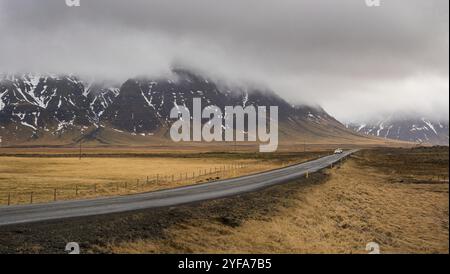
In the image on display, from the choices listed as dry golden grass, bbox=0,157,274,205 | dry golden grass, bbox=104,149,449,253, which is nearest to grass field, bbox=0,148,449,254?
dry golden grass, bbox=104,149,449,253

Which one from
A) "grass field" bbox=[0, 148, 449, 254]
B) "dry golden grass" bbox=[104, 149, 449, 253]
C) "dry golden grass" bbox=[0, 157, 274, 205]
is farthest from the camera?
"dry golden grass" bbox=[0, 157, 274, 205]

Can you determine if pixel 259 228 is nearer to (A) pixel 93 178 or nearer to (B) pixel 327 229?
(B) pixel 327 229

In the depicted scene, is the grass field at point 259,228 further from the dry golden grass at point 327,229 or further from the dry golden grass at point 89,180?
the dry golden grass at point 89,180

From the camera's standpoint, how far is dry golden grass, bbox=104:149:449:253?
2095 centimetres

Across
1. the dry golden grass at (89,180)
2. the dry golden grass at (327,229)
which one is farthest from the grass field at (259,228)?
the dry golden grass at (89,180)

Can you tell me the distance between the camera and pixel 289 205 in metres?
31.7

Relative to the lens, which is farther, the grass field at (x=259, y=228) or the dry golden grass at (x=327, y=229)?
the dry golden grass at (x=327, y=229)

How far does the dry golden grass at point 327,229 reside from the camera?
2095 centimetres

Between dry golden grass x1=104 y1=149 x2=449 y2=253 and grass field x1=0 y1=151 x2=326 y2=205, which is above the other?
dry golden grass x1=104 y1=149 x2=449 y2=253

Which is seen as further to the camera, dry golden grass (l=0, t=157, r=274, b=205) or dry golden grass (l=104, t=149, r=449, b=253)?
dry golden grass (l=0, t=157, r=274, b=205)

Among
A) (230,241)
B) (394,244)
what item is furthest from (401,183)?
(230,241)

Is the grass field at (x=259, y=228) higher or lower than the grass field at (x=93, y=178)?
higher

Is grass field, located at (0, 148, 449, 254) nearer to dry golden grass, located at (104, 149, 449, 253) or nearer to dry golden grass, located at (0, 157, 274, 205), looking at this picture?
dry golden grass, located at (104, 149, 449, 253)

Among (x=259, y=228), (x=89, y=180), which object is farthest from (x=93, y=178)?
(x=259, y=228)
